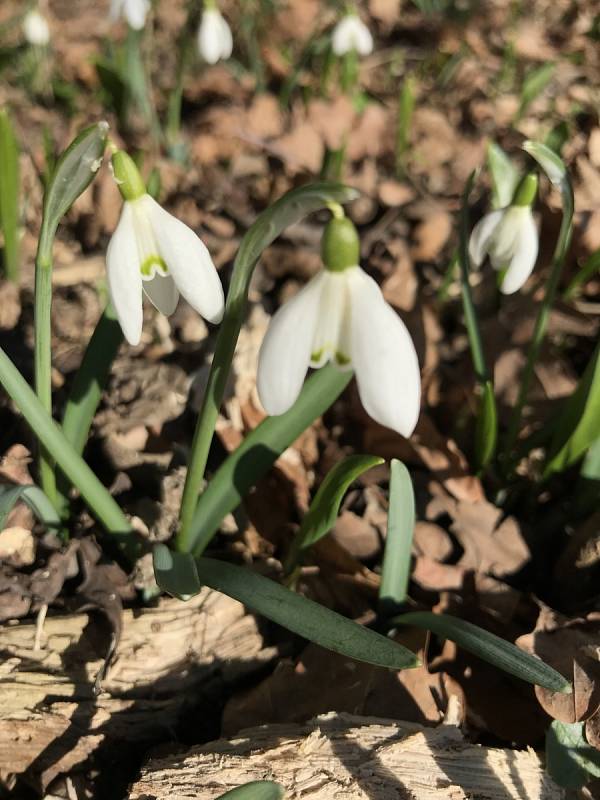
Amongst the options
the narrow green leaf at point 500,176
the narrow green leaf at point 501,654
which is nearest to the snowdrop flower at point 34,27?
the narrow green leaf at point 500,176

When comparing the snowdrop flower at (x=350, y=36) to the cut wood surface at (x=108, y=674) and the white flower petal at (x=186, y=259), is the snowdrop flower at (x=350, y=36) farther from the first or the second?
the cut wood surface at (x=108, y=674)

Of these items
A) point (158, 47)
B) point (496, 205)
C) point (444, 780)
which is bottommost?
point (444, 780)

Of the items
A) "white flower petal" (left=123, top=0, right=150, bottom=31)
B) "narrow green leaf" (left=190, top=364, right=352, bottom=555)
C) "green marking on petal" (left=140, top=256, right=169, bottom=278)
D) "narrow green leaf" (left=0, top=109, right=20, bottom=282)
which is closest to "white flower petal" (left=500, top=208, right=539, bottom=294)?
"narrow green leaf" (left=190, top=364, right=352, bottom=555)

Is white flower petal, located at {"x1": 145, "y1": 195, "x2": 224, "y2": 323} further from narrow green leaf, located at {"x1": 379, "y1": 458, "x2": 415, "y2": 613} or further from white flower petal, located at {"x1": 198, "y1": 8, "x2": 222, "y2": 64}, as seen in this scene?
white flower petal, located at {"x1": 198, "y1": 8, "x2": 222, "y2": 64}

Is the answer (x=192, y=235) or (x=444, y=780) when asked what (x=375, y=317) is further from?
(x=444, y=780)

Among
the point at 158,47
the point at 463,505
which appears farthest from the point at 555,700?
the point at 158,47

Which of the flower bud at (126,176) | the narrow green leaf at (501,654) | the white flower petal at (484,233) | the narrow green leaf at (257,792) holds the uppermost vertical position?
the flower bud at (126,176)
